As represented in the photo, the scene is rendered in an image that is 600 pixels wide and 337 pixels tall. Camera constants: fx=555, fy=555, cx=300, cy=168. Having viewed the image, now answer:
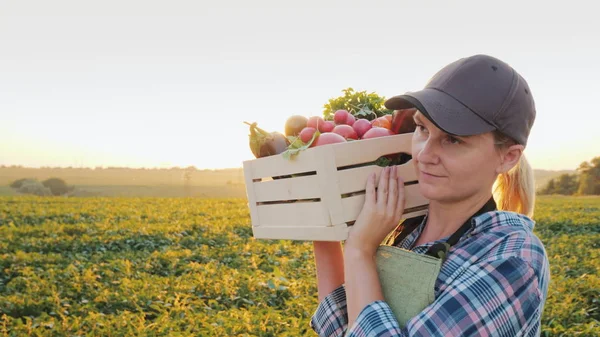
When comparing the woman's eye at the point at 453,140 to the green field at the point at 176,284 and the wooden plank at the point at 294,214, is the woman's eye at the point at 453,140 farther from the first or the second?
the green field at the point at 176,284

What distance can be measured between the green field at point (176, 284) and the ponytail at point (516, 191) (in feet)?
7.26

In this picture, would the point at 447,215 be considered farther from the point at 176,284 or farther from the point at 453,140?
the point at 176,284

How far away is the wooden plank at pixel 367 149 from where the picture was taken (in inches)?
76.6

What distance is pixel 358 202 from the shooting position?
6.41ft

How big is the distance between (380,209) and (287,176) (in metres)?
0.49

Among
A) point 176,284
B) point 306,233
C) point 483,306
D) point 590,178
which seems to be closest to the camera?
point 483,306

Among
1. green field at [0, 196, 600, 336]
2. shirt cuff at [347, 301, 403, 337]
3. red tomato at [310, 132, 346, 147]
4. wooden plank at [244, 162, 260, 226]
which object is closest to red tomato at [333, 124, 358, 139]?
red tomato at [310, 132, 346, 147]

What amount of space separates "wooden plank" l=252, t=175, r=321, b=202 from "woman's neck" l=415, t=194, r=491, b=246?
40 centimetres

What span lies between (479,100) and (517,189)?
1.81ft

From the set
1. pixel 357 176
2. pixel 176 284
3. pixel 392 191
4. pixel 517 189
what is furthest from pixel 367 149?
pixel 176 284

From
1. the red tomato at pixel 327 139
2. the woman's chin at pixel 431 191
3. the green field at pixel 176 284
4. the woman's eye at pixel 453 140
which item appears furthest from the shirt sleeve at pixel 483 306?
the green field at pixel 176 284

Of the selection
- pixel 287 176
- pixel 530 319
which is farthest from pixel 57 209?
pixel 530 319

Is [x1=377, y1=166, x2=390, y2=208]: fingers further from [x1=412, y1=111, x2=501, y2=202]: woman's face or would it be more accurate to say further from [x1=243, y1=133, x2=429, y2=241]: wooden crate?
[x1=412, y1=111, x2=501, y2=202]: woman's face

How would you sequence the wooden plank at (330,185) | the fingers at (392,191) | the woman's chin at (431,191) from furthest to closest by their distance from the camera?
1. the wooden plank at (330,185)
2. the fingers at (392,191)
3. the woman's chin at (431,191)
